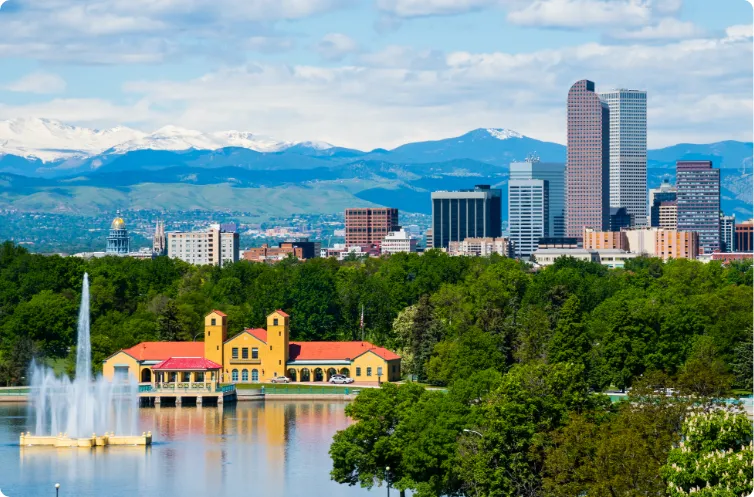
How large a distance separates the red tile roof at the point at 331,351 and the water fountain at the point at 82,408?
1057 cm

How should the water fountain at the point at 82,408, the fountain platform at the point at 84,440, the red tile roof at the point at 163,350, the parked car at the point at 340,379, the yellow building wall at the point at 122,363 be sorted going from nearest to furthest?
1. the fountain platform at the point at 84,440
2. the water fountain at the point at 82,408
3. the yellow building wall at the point at 122,363
4. the parked car at the point at 340,379
5. the red tile roof at the point at 163,350

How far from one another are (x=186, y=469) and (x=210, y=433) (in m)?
11.7

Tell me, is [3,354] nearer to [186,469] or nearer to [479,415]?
[186,469]

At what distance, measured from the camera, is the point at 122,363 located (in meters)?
99.9

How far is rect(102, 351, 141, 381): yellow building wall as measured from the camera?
99125 mm

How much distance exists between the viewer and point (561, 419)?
2066 inches

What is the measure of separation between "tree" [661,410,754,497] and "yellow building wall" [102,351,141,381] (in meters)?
59.7

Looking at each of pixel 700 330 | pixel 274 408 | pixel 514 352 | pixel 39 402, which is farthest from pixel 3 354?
pixel 700 330

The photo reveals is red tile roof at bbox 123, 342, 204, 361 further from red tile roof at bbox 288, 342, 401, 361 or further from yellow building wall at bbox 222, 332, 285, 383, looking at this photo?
red tile roof at bbox 288, 342, 401, 361

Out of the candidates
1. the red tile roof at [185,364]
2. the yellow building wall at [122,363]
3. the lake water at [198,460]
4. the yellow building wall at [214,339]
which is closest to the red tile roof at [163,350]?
the yellow building wall at [122,363]

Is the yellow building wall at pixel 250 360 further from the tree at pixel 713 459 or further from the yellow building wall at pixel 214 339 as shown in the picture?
the tree at pixel 713 459

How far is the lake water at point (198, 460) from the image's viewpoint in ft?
204

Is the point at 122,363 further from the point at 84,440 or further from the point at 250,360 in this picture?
the point at 84,440

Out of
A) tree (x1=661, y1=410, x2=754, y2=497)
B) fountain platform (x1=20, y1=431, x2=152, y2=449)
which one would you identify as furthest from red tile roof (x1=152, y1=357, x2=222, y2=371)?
tree (x1=661, y1=410, x2=754, y2=497)
